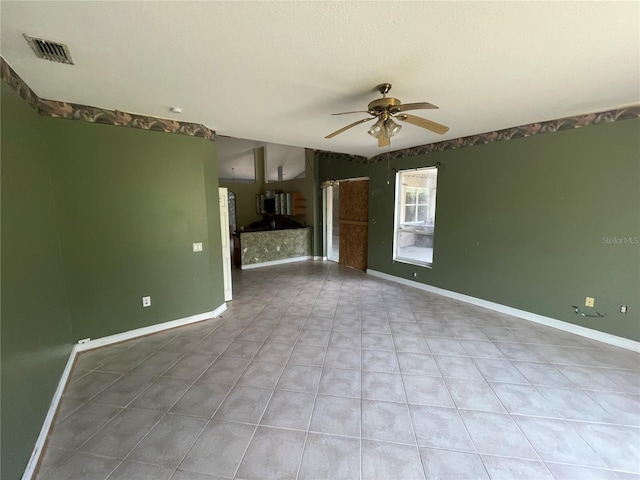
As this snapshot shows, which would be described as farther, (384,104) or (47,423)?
(384,104)

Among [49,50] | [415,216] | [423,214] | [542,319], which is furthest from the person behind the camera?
[415,216]

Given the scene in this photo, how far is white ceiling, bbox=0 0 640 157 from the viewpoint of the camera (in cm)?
134

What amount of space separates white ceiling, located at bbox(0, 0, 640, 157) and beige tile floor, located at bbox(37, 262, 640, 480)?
245 centimetres

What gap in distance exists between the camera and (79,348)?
2.75 meters

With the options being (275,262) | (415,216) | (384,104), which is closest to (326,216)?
(275,262)

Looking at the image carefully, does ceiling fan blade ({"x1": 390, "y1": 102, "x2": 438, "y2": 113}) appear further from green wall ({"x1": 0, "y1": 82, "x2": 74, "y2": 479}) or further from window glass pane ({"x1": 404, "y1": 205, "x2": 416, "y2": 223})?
window glass pane ({"x1": 404, "y1": 205, "x2": 416, "y2": 223})

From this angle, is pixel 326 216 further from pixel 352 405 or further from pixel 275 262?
pixel 352 405

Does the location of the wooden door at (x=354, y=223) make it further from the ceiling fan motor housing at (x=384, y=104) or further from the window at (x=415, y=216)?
the ceiling fan motor housing at (x=384, y=104)

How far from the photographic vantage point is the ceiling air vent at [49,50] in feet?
5.06

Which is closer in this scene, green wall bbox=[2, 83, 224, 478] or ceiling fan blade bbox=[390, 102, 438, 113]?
green wall bbox=[2, 83, 224, 478]

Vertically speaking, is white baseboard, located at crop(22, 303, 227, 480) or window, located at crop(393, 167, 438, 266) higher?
window, located at crop(393, 167, 438, 266)

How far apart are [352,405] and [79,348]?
2.83 m

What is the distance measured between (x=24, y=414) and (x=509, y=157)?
5.08 m

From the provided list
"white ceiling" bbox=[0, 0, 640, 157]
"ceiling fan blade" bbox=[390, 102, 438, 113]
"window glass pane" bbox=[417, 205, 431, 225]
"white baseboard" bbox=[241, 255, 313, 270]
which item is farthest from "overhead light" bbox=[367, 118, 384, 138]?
"white baseboard" bbox=[241, 255, 313, 270]
